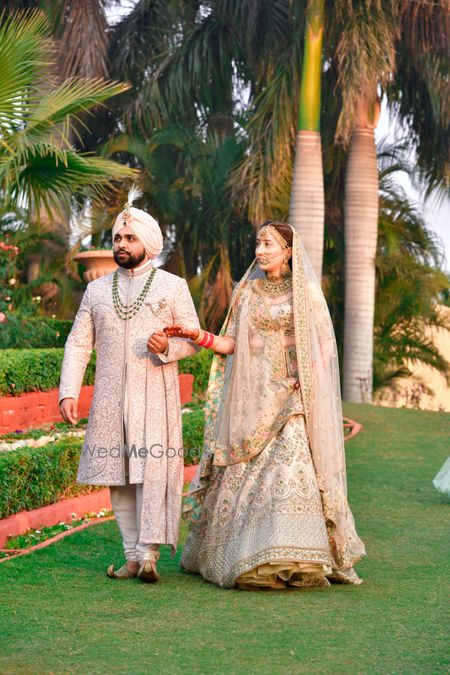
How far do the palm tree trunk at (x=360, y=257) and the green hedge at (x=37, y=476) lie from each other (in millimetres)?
9461

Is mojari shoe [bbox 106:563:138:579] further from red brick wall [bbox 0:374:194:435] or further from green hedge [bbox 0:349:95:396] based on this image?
green hedge [bbox 0:349:95:396]

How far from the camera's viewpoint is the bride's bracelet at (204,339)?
6.05 metres

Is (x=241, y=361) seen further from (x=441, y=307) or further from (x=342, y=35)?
(x=441, y=307)

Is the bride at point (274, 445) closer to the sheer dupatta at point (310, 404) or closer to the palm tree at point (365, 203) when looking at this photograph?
the sheer dupatta at point (310, 404)

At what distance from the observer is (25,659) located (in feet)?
13.9

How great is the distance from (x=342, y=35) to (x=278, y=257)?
31.5ft

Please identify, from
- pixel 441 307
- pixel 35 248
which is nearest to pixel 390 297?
pixel 441 307

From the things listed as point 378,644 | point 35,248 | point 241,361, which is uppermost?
point 35,248

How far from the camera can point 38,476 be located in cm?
740

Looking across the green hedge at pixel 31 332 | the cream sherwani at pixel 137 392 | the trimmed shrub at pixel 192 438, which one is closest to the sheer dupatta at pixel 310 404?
the cream sherwani at pixel 137 392

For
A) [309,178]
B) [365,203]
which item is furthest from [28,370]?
[365,203]

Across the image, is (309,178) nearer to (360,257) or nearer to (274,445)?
(360,257)

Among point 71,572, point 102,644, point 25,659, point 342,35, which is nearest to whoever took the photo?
point 25,659

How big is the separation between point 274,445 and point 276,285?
89 cm
